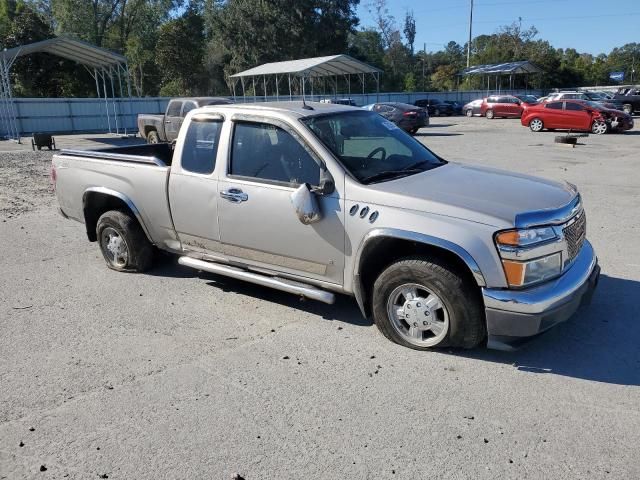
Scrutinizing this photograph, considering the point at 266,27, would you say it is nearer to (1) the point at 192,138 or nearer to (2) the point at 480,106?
(2) the point at 480,106

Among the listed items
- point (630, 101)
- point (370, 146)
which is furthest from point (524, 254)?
point (630, 101)

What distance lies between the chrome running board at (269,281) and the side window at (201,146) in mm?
888

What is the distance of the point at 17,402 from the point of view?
12.0 ft

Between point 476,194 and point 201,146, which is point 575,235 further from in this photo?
point 201,146

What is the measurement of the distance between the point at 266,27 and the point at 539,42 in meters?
40.7

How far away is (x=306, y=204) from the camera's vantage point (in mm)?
4277

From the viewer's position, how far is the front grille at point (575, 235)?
13.1 feet

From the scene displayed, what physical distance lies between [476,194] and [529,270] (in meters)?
0.72

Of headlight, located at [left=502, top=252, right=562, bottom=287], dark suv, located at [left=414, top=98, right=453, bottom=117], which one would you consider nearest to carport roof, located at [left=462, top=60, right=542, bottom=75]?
dark suv, located at [left=414, top=98, right=453, bottom=117]

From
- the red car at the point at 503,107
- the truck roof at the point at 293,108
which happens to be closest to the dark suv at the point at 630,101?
the red car at the point at 503,107

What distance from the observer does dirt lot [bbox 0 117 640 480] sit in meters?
3.01

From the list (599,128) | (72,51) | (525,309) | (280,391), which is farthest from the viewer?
(72,51)

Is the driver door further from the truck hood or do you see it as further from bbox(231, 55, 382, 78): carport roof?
bbox(231, 55, 382, 78): carport roof

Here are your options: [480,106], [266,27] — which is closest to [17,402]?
[480,106]
